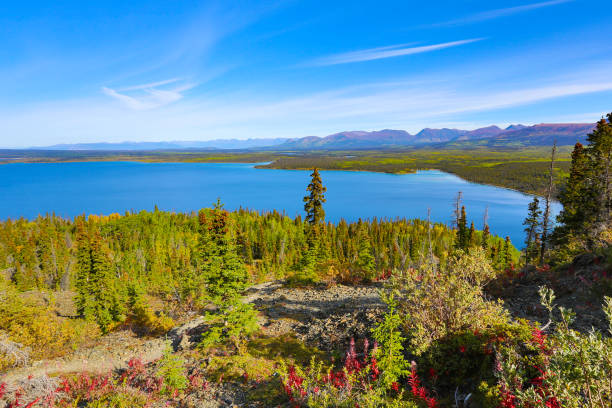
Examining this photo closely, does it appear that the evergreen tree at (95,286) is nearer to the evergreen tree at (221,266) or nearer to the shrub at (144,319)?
the shrub at (144,319)

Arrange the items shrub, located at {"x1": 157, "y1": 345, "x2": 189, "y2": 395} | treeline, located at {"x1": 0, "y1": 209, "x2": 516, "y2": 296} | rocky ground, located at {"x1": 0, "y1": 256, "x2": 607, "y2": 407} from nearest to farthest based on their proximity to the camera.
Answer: shrub, located at {"x1": 157, "y1": 345, "x2": 189, "y2": 395} → rocky ground, located at {"x1": 0, "y1": 256, "x2": 607, "y2": 407} → treeline, located at {"x1": 0, "y1": 209, "x2": 516, "y2": 296}

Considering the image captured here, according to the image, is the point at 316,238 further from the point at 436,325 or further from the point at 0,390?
the point at 0,390

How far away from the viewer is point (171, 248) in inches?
2943

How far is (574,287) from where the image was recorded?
41.9 feet

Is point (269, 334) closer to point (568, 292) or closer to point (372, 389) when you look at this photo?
point (372, 389)

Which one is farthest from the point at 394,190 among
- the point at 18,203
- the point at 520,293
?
the point at 18,203

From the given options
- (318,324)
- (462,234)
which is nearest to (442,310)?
(318,324)

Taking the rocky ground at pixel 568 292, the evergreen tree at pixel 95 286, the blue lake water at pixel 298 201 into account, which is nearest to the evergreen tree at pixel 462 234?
the rocky ground at pixel 568 292

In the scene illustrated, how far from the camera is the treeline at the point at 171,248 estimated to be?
5088cm

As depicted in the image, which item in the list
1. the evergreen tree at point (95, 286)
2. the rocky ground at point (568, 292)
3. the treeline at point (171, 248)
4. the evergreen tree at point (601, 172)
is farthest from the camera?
the treeline at point (171, 248)

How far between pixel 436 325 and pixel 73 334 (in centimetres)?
2342

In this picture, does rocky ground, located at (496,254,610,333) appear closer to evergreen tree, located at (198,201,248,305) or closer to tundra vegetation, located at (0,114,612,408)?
tundra vegetation, located at (0,114,612,408)

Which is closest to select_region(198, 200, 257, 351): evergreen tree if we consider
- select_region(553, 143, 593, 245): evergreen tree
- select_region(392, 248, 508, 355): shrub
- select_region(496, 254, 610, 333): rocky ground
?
select_region(392, 248, 508, 355): shrub

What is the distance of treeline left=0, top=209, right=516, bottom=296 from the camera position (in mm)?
50875
